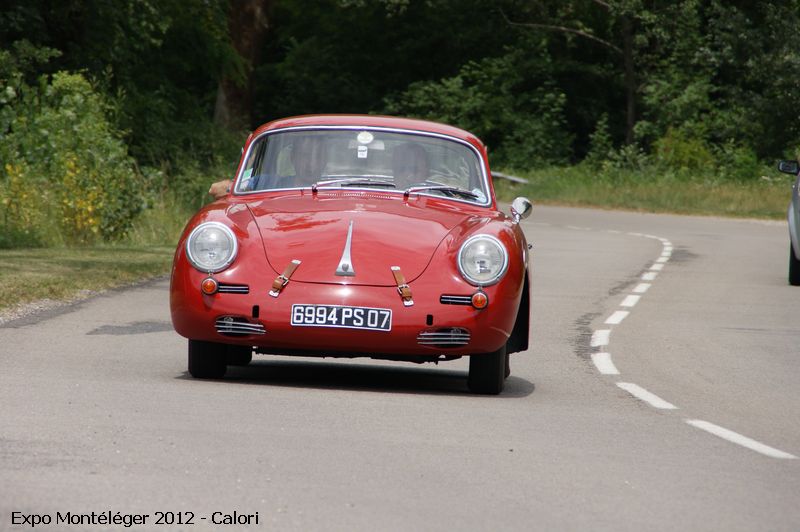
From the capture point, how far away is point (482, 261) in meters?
8.95

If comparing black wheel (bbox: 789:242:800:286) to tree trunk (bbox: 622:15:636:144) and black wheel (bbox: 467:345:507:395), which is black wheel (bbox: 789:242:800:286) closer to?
black wheel (bbox: 467:345:507:395)

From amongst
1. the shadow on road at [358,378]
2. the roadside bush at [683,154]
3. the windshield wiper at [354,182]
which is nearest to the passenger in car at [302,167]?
the windshield wiper at [354,182]

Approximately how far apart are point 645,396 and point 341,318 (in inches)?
75.1

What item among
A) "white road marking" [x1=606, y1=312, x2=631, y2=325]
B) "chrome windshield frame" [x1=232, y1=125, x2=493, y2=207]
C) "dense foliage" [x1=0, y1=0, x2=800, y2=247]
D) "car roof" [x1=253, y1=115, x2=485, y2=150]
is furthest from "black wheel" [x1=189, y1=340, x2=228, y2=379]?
"dense foliage" [x1=0, y1=0, x2=800, y2=247]

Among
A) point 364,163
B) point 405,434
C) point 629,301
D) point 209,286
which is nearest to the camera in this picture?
point 405,434

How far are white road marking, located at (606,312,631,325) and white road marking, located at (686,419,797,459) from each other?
20.0 ft

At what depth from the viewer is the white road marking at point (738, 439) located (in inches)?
289

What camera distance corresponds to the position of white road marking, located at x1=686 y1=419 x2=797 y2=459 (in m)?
7.34

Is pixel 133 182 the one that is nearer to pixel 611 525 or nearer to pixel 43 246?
pixel 43 246

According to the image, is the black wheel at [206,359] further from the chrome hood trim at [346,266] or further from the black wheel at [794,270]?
the black wheel at [794,270]

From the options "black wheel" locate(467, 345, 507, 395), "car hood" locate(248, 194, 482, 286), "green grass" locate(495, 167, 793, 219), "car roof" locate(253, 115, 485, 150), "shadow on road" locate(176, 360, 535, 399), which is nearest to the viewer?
"car hood" locate(248, 194, 482, 286)

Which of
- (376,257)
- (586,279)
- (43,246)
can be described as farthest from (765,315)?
(43,246)

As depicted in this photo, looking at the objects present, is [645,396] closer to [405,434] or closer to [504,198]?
[405,434]

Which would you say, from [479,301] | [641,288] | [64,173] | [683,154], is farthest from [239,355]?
[683,154]
